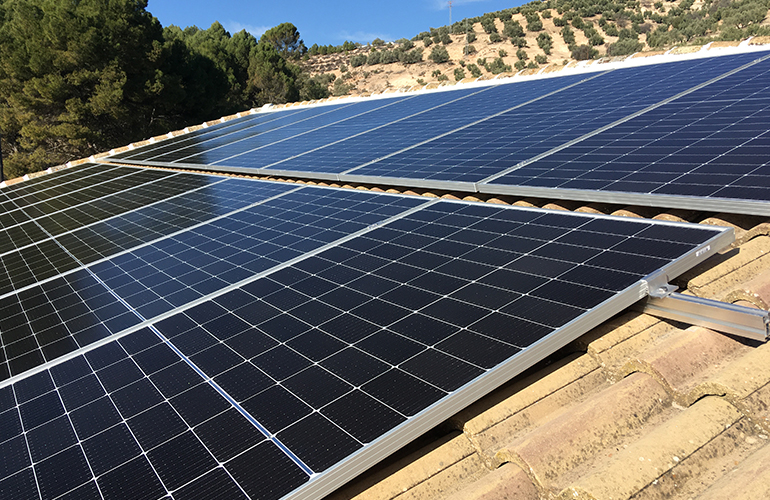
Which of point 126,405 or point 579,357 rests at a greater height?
point 126,405

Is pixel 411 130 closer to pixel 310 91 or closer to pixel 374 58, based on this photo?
pixel 310 91

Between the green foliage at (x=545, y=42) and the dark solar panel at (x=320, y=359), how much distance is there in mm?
73084

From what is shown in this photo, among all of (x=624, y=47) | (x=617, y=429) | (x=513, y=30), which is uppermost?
(x=513, y=30)

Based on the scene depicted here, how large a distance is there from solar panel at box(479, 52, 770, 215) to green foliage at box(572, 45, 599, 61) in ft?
200

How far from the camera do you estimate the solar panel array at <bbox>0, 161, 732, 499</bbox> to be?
3.25m

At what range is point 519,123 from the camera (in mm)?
11195

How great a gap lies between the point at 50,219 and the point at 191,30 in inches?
3077

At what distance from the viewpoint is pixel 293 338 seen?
14.5 ft

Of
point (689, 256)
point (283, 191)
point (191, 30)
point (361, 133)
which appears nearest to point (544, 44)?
point (191, 30)

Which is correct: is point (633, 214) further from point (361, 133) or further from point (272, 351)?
point (361, 133)

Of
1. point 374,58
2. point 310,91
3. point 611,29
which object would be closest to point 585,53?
point 611,29

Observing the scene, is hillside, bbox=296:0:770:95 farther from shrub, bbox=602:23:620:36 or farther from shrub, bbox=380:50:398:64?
shrub, bbox=380:50:398:64

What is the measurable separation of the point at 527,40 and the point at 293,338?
81.1m

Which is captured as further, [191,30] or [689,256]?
[191,30]
